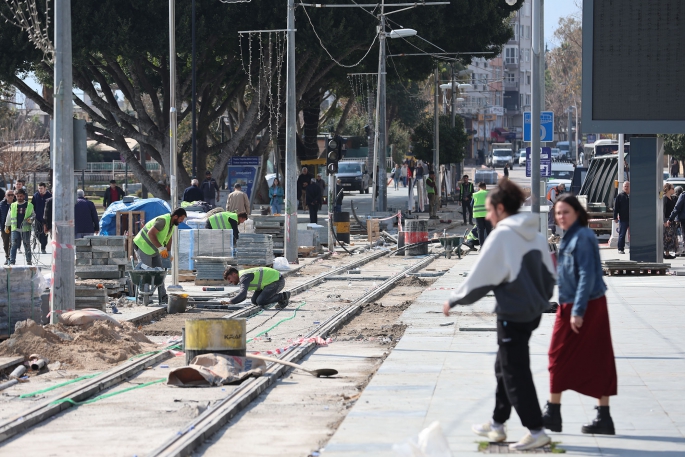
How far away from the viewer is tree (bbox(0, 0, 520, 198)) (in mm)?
37625

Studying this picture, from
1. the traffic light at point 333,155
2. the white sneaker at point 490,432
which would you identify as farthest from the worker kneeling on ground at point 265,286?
the traffic light at point 333,155

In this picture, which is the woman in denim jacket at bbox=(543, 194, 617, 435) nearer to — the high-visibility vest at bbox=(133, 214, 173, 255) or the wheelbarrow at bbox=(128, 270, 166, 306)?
the wheelbarrow at bbox=(128, 270, 166, 306)

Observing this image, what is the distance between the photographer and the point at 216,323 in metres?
11.0

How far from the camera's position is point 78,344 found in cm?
1228

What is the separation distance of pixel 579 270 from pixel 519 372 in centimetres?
83

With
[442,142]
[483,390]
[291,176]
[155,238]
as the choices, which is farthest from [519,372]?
[442,142]

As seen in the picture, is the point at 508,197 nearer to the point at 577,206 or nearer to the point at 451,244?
the point at 577,206

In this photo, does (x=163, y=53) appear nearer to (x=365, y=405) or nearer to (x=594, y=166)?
(x=594, y=166)

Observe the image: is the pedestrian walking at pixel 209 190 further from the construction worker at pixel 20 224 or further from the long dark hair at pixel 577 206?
the long dark hair at pixel 577 206

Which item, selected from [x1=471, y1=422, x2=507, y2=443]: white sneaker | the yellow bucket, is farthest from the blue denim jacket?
the yellow bucket

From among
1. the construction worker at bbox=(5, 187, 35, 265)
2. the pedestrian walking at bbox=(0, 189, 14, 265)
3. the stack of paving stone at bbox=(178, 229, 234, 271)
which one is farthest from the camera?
the pedestrian walking at bbox=(0, 189, 14, 265)

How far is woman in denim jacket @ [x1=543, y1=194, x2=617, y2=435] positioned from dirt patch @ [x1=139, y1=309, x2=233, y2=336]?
7.79 metres

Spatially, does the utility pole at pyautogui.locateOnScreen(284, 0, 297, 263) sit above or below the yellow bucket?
above

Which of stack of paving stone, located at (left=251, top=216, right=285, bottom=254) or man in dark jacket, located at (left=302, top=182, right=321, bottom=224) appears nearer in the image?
stack of paving stone, located at (left=251, top=216, right=285, bottom=254)
